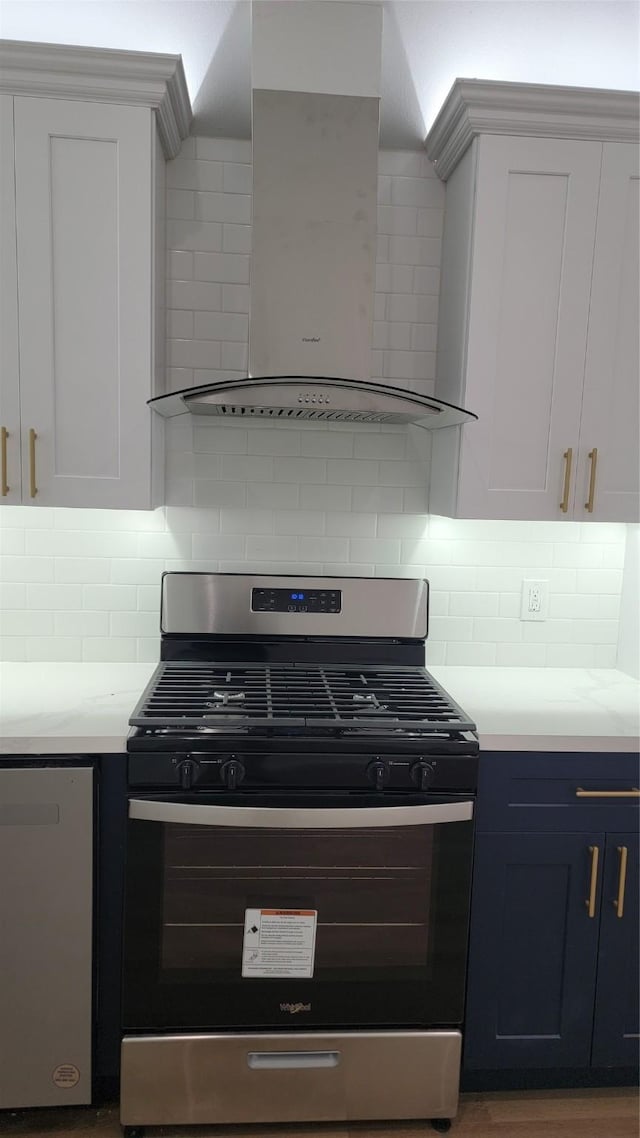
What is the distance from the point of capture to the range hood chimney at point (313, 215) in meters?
1.86

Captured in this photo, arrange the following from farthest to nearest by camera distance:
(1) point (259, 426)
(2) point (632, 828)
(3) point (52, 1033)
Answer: (1) point (259, 426), (2) point (632, 828), (3) point (52, 1033)

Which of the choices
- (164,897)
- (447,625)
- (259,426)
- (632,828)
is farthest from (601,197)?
(164,897)

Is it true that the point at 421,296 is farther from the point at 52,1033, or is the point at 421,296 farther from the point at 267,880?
the point at 52,1033

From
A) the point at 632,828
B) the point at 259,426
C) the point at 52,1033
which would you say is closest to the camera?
the point at 52,1033

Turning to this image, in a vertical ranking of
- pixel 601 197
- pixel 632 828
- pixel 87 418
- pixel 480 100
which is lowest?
pixel 632 828

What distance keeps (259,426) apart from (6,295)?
0.80 meters

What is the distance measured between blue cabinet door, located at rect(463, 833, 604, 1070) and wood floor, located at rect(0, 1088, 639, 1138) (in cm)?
13

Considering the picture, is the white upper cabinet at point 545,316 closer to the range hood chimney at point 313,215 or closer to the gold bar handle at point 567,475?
the gold bar handle at point 567,475

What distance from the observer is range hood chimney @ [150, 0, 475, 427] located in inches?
73.4

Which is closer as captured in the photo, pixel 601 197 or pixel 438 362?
pixel 601 197

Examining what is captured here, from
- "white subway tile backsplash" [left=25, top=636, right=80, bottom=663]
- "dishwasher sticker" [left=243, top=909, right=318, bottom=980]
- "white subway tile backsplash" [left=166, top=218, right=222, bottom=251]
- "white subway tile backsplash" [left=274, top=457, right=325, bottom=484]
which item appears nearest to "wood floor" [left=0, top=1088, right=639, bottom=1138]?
"dishwasher sticker" [left=243, top=909, right=318, bottom=980]

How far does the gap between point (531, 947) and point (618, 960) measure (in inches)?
9.3

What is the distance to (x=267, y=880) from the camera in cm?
178

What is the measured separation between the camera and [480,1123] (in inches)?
Answer: 74.7
